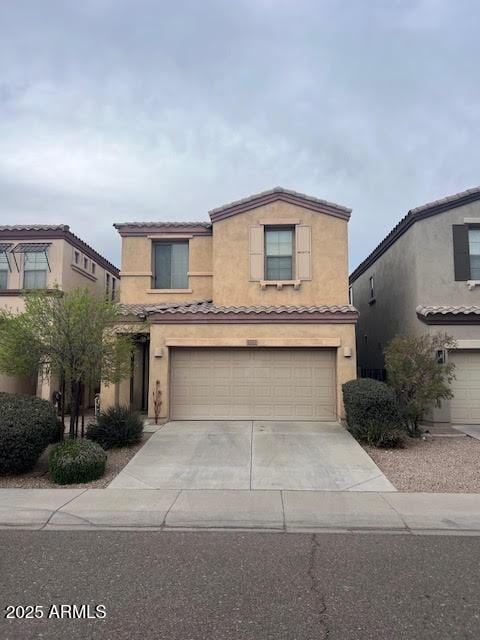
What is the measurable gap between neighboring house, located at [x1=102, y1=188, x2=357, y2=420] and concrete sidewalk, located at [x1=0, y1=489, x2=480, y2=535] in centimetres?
474

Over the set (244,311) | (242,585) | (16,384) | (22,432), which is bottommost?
(242,585)

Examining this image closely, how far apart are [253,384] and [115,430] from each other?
433 centimetres

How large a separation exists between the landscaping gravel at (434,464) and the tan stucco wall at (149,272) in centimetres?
824

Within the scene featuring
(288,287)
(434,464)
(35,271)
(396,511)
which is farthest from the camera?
(35,271)

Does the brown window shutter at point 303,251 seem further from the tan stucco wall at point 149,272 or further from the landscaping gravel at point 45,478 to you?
the landscaping gravel at point 45,478

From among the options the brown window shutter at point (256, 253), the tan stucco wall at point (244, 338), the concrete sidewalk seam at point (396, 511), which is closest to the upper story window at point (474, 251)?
the tan stucco wall at point (244, 338)

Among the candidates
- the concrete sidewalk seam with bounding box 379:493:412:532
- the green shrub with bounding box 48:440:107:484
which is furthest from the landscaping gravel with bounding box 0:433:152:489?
the concrete sidewalk seam with bounding box 379:493:412:532

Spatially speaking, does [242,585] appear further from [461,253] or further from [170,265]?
[170,265]

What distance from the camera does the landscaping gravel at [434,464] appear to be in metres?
7.82

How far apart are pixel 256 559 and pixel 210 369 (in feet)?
28.4

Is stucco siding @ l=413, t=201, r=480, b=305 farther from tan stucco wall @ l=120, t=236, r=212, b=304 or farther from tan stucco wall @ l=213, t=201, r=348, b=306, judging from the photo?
tan stucco wall @ l=120, t=236, r=212, b=304

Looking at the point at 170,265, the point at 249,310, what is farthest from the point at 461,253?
the point at 170,265

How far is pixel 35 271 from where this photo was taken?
1694 cm

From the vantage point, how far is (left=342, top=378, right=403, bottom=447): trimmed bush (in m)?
10.5
